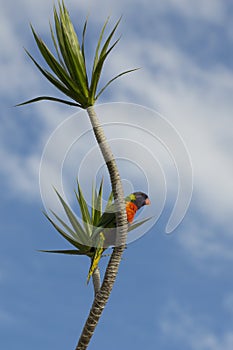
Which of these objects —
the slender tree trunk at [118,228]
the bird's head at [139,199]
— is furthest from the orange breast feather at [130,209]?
the slender tree trunk at [118,228]

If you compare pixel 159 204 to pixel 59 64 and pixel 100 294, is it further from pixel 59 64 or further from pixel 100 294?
pixel 59 64

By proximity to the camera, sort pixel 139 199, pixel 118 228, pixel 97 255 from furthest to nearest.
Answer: pixel 97 255 < pixel 139 199 < pixel 118 228

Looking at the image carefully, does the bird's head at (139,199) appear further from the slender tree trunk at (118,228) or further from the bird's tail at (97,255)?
the bird's tail at (97,255)

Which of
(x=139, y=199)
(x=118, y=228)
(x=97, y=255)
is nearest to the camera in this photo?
(x=118, y=228)

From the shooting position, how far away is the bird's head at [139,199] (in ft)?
28.3

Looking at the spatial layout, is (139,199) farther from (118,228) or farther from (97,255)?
(97,255)

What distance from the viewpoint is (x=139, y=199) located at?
8625 mm

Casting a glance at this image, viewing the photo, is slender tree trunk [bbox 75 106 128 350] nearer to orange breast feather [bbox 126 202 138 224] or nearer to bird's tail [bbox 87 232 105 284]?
orange breast feather [bbox 126 202 138 224]

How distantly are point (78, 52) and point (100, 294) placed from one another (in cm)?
286

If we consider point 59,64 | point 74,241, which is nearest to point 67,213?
point 74,241

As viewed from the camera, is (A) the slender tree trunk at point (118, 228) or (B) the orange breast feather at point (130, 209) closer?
(A) the slender tree trunk at point (118, 228)

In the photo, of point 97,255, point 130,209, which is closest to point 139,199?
point 130,209

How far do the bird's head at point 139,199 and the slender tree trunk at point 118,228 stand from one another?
215 mm

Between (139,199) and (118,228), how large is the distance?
1.39 ft
